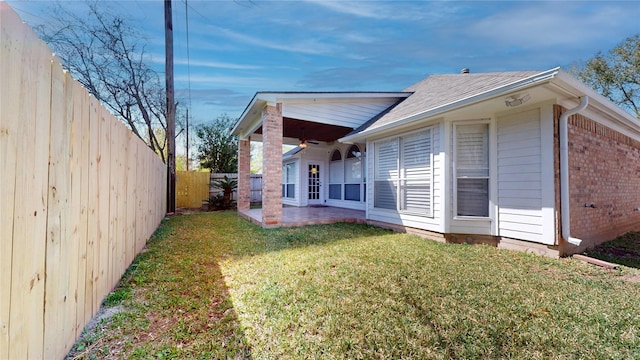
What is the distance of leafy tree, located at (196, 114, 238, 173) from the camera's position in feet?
52.4

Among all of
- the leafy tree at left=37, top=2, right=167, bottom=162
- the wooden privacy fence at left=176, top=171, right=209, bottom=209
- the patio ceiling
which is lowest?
the wooden privacy fence at left=176, top=171, right=209, bottom=209

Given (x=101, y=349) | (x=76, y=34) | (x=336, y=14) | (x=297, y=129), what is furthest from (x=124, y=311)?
(x=76, y=34)

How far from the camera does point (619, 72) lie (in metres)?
13.9

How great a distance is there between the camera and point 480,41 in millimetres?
9789

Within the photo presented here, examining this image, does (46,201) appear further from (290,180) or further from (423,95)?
(290,180)

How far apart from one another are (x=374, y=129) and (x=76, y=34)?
1172 centimetres

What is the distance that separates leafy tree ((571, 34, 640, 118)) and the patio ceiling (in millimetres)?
15957

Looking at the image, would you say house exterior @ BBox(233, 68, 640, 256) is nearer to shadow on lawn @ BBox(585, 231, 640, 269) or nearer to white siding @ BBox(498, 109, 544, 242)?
white siding @ BBox(498, 109, 544, 242)

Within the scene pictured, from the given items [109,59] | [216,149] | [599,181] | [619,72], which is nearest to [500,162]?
[599,181]

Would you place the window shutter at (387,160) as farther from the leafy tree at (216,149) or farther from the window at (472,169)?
the leafy tree at (216,149)

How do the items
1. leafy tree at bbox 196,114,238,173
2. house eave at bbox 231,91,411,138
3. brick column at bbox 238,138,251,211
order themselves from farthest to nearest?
1. leafy tree at bbox 196,114,238,173
2. brick column at bbox 238,138,251,211
3. house eave at bbox 231,91,411,138

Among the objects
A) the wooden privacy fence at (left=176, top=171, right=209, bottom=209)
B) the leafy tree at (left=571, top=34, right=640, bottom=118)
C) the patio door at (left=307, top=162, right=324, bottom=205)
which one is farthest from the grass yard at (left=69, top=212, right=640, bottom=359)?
the leafy tree at (left=571, top=34, right=640, bottom=118)

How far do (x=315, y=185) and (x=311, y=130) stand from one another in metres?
3.33

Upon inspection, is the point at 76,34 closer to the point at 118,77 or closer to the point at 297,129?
the point at 118,77
